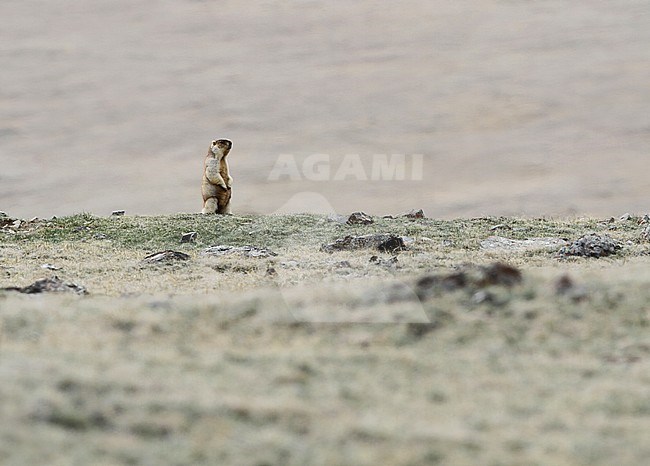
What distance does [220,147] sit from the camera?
29844mm

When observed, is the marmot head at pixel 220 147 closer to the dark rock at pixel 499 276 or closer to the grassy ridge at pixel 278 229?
the grassy ridge at pixel 278 229

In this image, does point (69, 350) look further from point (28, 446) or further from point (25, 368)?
point (28, 446)

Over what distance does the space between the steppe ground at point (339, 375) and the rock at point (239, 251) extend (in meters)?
9.31

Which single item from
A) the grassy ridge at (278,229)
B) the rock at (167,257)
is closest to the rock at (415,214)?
the grassy ridge at (278,229)

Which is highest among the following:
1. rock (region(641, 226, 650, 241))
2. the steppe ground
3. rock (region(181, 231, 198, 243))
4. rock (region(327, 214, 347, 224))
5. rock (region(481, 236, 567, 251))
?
the steppe ground

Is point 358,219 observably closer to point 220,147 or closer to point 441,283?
point 220,147

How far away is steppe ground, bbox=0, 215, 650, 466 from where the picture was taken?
22.1ft

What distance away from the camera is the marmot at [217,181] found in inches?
1164

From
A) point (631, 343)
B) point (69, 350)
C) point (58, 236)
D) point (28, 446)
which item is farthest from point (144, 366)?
point (58, 236)

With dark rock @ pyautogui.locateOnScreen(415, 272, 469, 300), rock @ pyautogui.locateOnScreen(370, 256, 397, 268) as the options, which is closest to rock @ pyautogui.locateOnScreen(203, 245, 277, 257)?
rock @ pyautogui.locateOnScreen(370, 256, 397, 268)

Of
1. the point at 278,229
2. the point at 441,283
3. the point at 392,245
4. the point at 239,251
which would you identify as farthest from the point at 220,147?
the point at 441,283

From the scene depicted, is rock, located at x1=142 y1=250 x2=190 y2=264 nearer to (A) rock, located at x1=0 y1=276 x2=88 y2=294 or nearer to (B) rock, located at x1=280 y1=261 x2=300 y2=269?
(B) rock, located at x1=280 y1=261 x2=300 y2=269

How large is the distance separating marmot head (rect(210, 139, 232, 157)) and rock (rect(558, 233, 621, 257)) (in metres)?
13.6

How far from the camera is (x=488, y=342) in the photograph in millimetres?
9570
